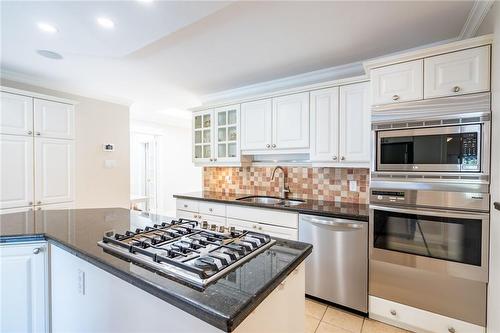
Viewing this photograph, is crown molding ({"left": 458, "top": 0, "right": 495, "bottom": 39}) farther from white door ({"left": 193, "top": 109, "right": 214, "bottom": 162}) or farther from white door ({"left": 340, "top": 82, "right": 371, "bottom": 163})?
white door ({"left": 193, "top": 109, "right": 214, "bottom": 162})

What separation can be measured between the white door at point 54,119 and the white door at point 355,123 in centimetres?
341

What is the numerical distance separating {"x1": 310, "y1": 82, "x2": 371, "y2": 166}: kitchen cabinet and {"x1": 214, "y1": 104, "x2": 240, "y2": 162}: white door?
106 cm

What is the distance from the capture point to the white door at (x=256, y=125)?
295cm

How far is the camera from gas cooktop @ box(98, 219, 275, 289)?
0.88 m

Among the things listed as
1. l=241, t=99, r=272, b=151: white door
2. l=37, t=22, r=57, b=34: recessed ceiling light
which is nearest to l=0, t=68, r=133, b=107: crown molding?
l=37, t=22, r=57, b=34: recessed ceiling light

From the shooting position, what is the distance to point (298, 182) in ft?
10.1

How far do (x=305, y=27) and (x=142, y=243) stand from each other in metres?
1.94

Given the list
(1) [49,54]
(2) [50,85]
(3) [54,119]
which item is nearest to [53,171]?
(3) [54,119]

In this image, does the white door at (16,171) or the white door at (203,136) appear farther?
the white door at (203,136)

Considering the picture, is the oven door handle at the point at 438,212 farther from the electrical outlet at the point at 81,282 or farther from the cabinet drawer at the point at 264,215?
the electrical outlet at the point at 81,282

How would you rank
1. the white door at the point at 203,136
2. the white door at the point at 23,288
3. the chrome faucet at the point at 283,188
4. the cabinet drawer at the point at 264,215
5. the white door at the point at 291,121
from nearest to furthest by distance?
the white door at the point at 23,288 < the cabinet drawer at the point at 264,215 < the white door at the point at 291,121 < the chrome faucet at the point at 283,188 < the white door at the point at 203,136

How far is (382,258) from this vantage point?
1999mm

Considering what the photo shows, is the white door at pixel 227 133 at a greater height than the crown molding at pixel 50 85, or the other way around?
the crown molding at pixel 50 85

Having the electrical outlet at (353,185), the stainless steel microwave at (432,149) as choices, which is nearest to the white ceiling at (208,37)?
the stainless steel microwave at (432,149)
